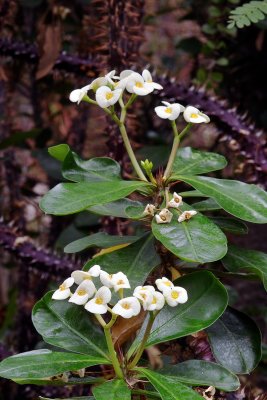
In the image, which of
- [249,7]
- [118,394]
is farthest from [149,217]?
[249,7]

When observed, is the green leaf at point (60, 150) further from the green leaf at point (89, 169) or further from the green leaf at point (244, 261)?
the green leaf at point (244, 261)

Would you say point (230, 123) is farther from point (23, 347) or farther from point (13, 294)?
point (13, 294)

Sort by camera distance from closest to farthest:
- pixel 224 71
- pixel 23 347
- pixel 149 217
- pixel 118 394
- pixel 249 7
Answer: pixel 118 394, pixel 149 217, pixel 249 7, pixel 23 347, pixel 224 71

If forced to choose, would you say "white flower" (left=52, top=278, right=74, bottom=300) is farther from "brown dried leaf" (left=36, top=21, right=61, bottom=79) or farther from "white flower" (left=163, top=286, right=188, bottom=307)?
"brown dried leaf" (left=36, top=21, right=61, bottom=79)

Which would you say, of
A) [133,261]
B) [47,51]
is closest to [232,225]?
[133,261]

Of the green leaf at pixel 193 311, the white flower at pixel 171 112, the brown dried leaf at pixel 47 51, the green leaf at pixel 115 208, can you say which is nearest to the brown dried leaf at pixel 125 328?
the green leaf at pixel 193 311

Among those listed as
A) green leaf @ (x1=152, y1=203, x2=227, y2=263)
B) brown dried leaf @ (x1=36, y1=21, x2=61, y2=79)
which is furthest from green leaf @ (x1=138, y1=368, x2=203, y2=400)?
brown dried leaf @ (x1=36, y1=21, x2=61, y2=79)

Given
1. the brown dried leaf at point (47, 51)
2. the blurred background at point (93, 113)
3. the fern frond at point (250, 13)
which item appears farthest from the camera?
the brown dried leaf at point (47, 51)
